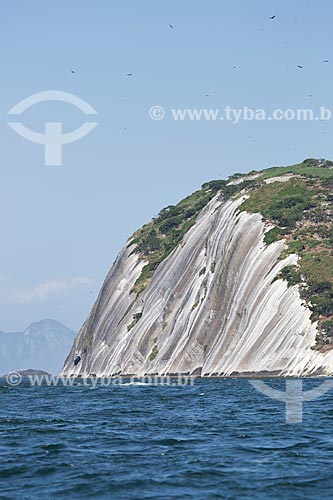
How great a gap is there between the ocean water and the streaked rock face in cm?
3091

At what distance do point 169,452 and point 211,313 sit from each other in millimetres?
68877

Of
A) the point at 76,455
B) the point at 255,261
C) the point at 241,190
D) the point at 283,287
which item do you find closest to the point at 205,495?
the point at 76,455

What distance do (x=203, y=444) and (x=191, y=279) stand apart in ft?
260

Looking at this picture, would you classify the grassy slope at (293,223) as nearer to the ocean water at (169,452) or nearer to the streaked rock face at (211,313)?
the streaked rock face at (211,313)

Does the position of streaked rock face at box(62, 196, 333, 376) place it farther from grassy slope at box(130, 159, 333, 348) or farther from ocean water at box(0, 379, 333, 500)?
ocean water at box(0, 379, 333, 500)

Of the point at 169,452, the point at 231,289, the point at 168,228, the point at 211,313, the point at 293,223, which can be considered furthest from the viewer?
the point at 168,228

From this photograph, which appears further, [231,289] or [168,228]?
[168,228]

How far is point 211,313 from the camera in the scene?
103 metres

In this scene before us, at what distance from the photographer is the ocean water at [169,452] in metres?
27.3

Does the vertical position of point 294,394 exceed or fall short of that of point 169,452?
it exceeds it

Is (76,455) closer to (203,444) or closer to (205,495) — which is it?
→ (203,444)

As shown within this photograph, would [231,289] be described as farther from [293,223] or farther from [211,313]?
[293,223]

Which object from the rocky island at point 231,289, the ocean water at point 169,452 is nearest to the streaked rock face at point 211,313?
the rocky island at point 231,289

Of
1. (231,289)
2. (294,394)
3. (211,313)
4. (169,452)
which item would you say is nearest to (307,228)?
(231,289)
